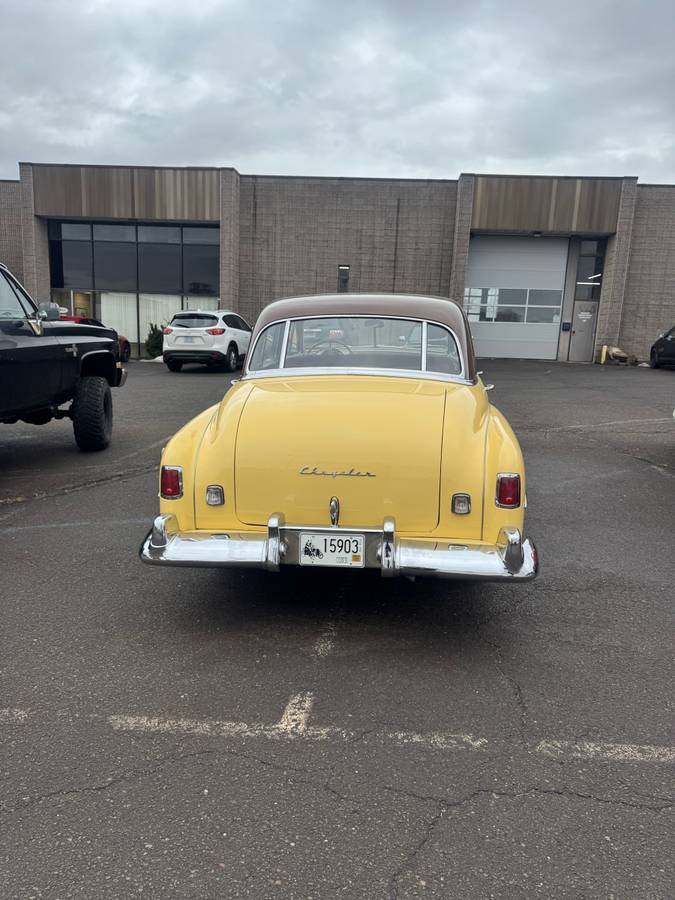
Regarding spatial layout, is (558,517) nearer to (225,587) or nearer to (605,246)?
(225,587)

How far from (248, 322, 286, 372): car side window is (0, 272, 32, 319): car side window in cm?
289

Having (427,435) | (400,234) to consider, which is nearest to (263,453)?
(427,435)

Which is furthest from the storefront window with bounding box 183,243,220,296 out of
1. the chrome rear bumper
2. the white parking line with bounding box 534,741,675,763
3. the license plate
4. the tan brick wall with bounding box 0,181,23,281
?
the white parking line with bounding box 534,741,675,763

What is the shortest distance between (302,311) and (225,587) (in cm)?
211

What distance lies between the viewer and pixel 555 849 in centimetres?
211

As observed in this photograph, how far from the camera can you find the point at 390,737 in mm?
2654

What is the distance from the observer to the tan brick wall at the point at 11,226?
23625mm

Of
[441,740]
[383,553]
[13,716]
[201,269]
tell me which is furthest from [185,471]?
[201,269]

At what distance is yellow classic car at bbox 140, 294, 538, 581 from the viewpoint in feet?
10.7

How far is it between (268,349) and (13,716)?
9.46ft

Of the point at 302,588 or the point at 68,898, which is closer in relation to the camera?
the point at 68,898

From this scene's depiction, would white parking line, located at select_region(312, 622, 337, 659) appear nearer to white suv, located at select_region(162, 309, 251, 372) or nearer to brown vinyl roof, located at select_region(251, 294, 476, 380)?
brown vinyl roof, located at select_region(251, 294, 476, 380)

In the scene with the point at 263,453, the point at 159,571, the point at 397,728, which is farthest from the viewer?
the point at 159,571

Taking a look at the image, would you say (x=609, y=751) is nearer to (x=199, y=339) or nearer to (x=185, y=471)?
(x=185, y=471)
